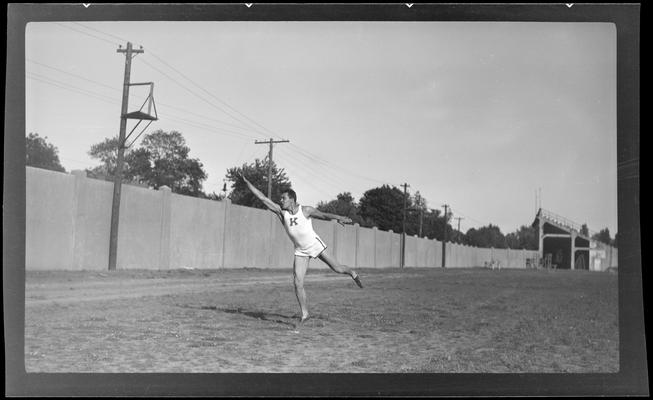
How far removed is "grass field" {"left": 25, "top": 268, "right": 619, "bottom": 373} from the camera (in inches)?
265

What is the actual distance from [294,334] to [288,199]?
6.20 feet

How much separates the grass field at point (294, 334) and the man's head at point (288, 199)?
67.3 inches

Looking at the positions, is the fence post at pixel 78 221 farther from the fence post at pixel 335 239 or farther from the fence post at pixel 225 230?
the fence post at pixel 335 239

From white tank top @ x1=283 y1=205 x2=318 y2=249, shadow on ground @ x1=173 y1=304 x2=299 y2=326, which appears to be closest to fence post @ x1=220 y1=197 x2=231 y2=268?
shadow on ground @ x1=173 y1=304 x2=299 y2=326

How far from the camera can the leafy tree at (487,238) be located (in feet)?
223

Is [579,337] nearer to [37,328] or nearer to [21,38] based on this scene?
[37,328]

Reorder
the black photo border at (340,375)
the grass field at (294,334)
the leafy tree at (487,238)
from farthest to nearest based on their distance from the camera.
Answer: the leafy tree at (487,238) < the grass field at (294,334) < the black photo border at (340,375)

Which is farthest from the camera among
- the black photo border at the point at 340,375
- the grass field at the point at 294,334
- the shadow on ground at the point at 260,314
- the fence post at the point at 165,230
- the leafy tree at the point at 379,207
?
the leafy tree at the point at 379,207

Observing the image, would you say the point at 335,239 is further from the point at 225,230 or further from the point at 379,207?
the point at 379,207

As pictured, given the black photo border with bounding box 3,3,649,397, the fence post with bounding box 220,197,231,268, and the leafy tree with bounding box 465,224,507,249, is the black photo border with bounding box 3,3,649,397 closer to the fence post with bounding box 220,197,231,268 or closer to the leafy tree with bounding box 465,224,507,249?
the fence post with bounding box 220,197,231,268

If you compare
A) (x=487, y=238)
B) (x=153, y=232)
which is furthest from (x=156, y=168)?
(x=487, y=238)

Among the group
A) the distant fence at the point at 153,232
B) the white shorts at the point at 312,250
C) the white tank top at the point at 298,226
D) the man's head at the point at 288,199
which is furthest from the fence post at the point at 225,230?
the man's head at the point at 288,199

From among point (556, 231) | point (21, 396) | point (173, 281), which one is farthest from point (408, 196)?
point (21, 396)

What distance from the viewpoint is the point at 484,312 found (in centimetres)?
1256
